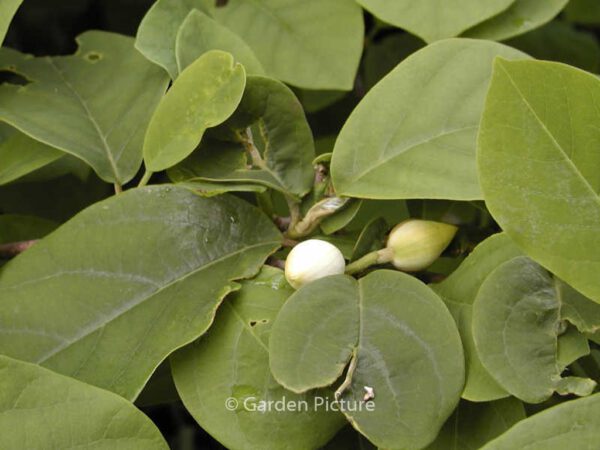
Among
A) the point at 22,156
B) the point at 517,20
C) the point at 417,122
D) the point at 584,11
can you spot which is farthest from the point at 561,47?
the point at 22,156

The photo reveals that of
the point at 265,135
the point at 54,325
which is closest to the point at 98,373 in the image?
the point at 54,325

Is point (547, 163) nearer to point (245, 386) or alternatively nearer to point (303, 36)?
point (245, 386)

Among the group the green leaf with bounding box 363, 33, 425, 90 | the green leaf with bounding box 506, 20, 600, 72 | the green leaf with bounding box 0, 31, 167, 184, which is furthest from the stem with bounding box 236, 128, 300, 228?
the green leaf with bounding box 506, 20, 600, 72

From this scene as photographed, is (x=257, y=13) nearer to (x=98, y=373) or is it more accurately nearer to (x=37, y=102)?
(x=37, y=102)

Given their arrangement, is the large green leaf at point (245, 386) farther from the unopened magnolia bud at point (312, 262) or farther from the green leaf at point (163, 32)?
the green leaf at point (163, 32)

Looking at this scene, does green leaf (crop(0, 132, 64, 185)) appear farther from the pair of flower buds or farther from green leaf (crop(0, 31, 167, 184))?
the pair of flower buds

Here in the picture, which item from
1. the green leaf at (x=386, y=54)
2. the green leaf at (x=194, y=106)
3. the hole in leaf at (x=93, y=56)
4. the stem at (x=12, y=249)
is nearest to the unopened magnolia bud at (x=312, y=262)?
the green leaf at (x=194, y=106)
